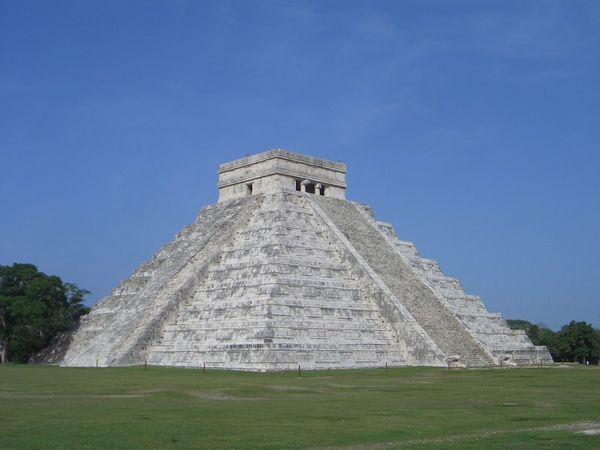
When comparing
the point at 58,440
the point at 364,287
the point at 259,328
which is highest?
the point at 364,287

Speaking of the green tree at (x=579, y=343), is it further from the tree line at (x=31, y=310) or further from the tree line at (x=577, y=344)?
the tree line at (x=31, y=310)

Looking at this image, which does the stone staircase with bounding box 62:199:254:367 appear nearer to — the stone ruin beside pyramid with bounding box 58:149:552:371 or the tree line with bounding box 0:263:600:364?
the stone ruin beside pyramid with bounding box 58:149:552:371

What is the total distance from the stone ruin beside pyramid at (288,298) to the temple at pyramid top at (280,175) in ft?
0.24

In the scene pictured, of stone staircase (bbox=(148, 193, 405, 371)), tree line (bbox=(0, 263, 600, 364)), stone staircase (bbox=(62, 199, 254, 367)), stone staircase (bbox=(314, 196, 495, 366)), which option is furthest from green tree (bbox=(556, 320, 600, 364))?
tree line (bbox=(0, 263, 600, 364))

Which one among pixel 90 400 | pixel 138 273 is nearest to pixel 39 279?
pixel 138 273

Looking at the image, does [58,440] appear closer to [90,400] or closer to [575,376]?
[90,400]

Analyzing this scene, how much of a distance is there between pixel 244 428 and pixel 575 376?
652 inches

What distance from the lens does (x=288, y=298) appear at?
28.1 meters

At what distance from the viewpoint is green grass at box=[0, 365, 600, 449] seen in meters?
10.7

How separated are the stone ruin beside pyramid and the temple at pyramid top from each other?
74 mm

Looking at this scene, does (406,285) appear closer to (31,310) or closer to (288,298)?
(288,298)

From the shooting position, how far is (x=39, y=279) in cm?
4000

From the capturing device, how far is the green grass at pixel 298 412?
10.7 meters

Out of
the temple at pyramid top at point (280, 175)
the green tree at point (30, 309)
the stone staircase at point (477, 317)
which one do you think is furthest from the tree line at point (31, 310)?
the stone staircase at point (477, 317)
